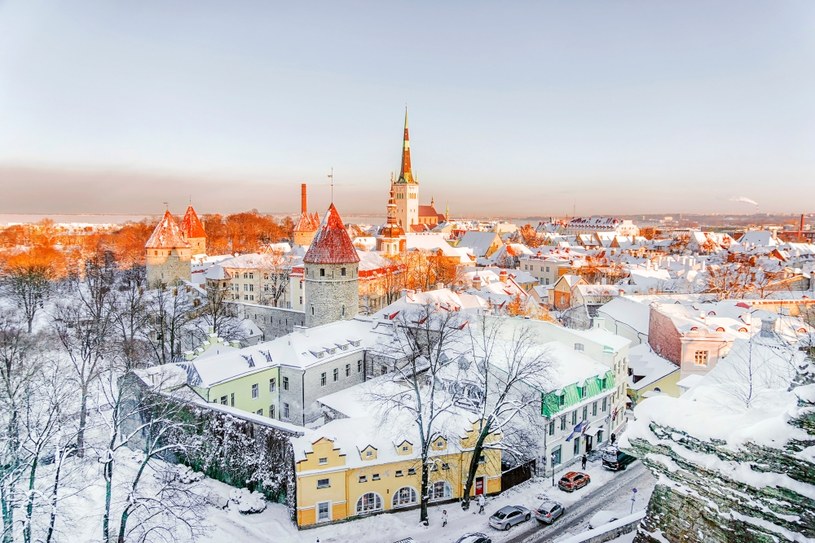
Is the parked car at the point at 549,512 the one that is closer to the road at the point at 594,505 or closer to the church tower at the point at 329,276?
the road at the point at 594,505

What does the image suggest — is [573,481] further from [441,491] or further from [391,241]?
[391,241]

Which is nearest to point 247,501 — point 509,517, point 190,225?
point 509,517

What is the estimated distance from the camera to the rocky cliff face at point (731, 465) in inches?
203

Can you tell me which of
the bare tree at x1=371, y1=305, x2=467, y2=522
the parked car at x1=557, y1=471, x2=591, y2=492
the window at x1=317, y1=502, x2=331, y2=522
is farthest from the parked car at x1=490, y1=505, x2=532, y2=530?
the window at x1=317, y1=502, x2=331, y2=522

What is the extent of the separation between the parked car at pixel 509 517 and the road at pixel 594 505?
0.20 metres

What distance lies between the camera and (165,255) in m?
49.7

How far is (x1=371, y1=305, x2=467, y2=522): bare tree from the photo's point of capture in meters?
18.3

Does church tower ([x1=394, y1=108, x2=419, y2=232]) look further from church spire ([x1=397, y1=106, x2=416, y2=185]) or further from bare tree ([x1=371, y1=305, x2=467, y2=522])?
bare tree ([x1=371, y1=305, x2=467, y2=522])

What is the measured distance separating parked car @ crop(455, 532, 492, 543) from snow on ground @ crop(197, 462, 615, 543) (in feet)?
1.65

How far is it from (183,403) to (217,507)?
14.8 ft

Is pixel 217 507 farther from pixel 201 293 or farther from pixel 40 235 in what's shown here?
pixel 40 235

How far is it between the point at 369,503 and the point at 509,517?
14.6 ft

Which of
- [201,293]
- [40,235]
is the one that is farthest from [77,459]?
[40,235]

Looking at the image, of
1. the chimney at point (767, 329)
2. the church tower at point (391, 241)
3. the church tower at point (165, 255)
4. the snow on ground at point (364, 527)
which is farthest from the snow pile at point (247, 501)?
the church tower at point (391, 241)
